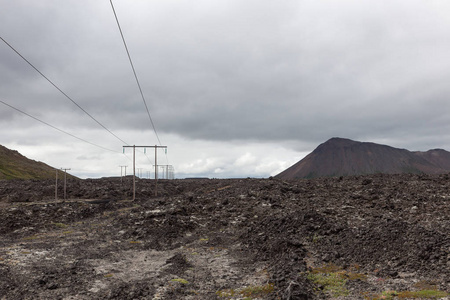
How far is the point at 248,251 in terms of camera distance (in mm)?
18938

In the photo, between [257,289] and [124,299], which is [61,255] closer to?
[124,299]

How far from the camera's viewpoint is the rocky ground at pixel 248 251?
12.1 meters

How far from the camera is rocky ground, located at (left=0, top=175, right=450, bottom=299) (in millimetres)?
12123

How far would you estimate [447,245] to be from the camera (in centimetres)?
1297

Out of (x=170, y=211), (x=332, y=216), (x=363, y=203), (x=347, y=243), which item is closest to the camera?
(x=347, y=243)

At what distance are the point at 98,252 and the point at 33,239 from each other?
30.1 ft

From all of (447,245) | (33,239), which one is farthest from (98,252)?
(447,245)

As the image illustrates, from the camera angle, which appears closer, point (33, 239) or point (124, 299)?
point (124, 299)

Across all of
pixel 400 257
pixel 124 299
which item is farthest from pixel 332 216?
pixel 124 299

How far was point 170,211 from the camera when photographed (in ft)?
100

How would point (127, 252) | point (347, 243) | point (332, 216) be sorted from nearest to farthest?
point (347, 243) → point (127, 252) → point (332, 216)

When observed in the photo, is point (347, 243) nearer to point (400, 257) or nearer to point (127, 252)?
point (400, 257)

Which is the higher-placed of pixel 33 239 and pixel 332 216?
pixel 332 216

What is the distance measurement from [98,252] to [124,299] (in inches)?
367
